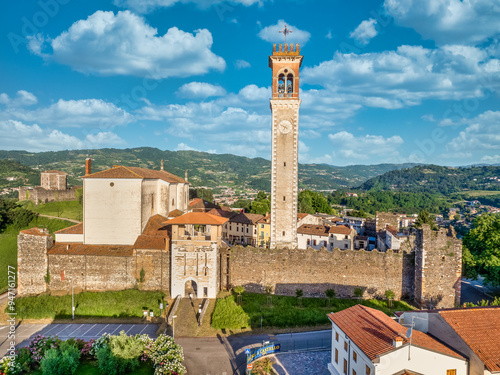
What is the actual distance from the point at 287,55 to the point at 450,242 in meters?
24.7

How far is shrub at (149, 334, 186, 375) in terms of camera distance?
19.9m

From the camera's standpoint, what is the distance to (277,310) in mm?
29094

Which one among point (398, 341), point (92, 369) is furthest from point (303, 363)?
point (92, 369)

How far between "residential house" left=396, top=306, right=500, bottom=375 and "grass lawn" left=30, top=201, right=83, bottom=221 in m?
63.3

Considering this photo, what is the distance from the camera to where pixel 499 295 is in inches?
1347

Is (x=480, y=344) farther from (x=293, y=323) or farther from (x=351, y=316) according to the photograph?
(x=293, y=323)

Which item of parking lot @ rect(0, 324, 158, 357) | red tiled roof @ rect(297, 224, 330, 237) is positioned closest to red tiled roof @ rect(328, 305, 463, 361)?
parking lot @ rect(0, 324, 158, 357)

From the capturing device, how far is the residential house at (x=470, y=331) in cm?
1552

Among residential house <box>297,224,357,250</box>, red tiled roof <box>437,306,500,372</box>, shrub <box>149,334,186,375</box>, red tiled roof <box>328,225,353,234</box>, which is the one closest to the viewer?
red tiled roof <box>437,306,500,372</box>

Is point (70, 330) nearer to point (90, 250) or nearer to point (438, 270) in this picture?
point (90, 250)

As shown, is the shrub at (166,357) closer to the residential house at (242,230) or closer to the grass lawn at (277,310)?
the grass lawn at (277,310)

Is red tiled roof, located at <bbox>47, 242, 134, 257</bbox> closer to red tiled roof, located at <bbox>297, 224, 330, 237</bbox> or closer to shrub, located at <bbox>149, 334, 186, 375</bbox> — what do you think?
shrub, located at <bbox>149, 334, 186, 375</bbox>

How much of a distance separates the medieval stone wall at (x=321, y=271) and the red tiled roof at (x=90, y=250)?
10112 mm

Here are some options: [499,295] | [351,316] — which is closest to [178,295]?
[351,316]
